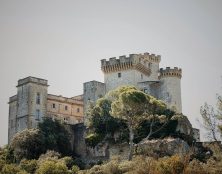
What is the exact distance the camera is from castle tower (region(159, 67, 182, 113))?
66750 millimetres

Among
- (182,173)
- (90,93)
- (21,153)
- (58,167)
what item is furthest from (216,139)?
(90,93)

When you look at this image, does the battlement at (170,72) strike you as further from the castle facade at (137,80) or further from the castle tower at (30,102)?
the castle tower at (30,102)

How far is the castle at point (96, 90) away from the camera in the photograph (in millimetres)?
63719

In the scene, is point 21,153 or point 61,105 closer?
point 21,153

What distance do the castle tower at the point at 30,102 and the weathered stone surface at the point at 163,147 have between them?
16086mm

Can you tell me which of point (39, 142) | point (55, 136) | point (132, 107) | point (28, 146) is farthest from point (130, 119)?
point (28, 146)

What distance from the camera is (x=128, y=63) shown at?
6669 centimetres

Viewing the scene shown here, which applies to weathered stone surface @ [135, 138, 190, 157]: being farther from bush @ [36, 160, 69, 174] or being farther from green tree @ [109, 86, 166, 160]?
bush @ [36, 160, 69, 174]

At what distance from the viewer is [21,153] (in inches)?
2243

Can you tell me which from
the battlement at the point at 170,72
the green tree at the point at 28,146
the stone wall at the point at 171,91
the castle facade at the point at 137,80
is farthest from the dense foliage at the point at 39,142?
the battlement at the point at 170,72

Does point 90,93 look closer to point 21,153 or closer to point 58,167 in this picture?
point 21,153

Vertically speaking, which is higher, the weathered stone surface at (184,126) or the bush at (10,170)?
the weathered stone surface at (184,126)

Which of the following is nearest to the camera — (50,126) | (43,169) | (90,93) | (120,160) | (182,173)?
(182,173)

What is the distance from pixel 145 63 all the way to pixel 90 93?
817 cm
